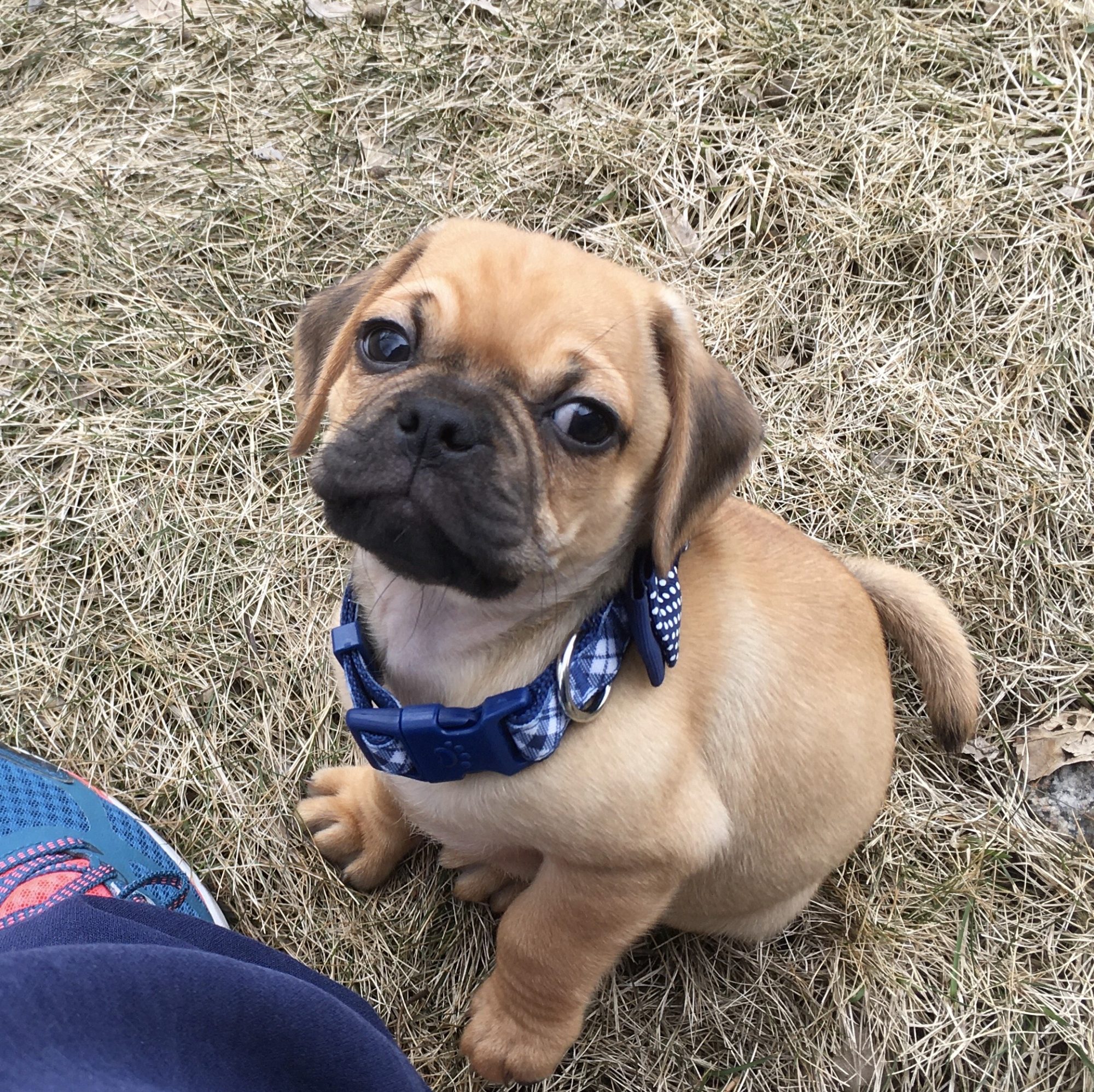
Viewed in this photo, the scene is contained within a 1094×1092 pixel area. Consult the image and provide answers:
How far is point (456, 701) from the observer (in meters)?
2.40

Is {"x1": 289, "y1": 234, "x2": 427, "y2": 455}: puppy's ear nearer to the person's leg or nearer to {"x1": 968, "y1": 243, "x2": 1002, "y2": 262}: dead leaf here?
the person's leg

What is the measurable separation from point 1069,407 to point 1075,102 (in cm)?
156

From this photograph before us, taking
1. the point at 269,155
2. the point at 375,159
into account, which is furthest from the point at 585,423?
the point at 269,155

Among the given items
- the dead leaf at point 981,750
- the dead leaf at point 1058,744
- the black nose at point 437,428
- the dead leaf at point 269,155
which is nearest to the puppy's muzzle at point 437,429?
the black nose at point 437,428

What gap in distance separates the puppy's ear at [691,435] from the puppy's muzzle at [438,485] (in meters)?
0.36

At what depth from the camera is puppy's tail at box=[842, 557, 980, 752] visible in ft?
9.84

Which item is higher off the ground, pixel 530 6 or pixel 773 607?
pixel 530 6

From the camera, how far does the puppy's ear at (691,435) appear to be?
2.22 meters

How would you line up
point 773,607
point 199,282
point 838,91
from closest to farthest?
point 773,607 < point 199,282 < point 838,91

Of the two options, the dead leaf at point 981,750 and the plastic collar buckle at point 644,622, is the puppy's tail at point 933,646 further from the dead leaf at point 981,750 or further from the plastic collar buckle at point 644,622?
the plastic collar buckle at point 644,622

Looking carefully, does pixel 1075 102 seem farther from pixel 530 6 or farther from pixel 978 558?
pixel 530 6

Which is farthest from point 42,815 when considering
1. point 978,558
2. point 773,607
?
point 978,558

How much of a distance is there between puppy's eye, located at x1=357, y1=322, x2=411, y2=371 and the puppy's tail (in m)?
1.77

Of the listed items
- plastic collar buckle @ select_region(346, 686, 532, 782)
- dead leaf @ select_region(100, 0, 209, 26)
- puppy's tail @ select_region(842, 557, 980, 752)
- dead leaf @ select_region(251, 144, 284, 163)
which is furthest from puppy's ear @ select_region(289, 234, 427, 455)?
dead leaf @ select_region(100, 0, 209, 26)
